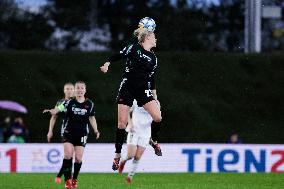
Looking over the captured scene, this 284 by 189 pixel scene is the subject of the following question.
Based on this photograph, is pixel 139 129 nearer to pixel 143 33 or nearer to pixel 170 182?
pixel 170 182

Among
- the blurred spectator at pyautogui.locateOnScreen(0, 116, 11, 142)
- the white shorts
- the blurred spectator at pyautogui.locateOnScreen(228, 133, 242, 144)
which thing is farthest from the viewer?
the blurred spectator at pyautogui.locateOnScreen(228, 133, 242, 144)

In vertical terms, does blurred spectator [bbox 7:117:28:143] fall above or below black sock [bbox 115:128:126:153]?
above

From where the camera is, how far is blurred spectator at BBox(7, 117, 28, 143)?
2771 centimetres

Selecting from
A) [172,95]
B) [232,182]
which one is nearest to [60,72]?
[172,95]

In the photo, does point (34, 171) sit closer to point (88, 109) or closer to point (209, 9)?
point (88, 109)

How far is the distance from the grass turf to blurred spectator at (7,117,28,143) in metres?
5.74

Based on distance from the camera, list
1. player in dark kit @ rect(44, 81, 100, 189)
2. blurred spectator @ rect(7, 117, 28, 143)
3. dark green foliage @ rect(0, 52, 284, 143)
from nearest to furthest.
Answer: player in dark kit @ rect(44, 81, 100, 189), blurred spectator @ rect(7, 117, 28, 143), dark green foliage @ rect(0, 52, 284, 143)

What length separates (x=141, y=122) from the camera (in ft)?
66.9

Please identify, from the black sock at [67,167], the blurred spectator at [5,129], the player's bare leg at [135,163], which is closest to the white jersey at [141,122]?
the player's bare leg at [135,163]

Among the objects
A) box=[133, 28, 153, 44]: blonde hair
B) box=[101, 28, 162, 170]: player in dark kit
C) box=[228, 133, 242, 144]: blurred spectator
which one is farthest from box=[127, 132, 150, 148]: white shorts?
box=[228, 133, 242, 144]: blurred spectator

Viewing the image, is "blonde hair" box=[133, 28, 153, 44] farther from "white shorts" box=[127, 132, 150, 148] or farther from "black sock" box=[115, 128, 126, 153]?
"white shorts" box=[127, 132, 150, 148]

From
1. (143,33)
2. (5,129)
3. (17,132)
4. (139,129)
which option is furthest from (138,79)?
(5,129)

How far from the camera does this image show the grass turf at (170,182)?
18.3 metres

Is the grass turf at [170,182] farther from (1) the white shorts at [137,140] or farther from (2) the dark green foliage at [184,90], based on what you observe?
(2) the dark green foliage at [184,90]
